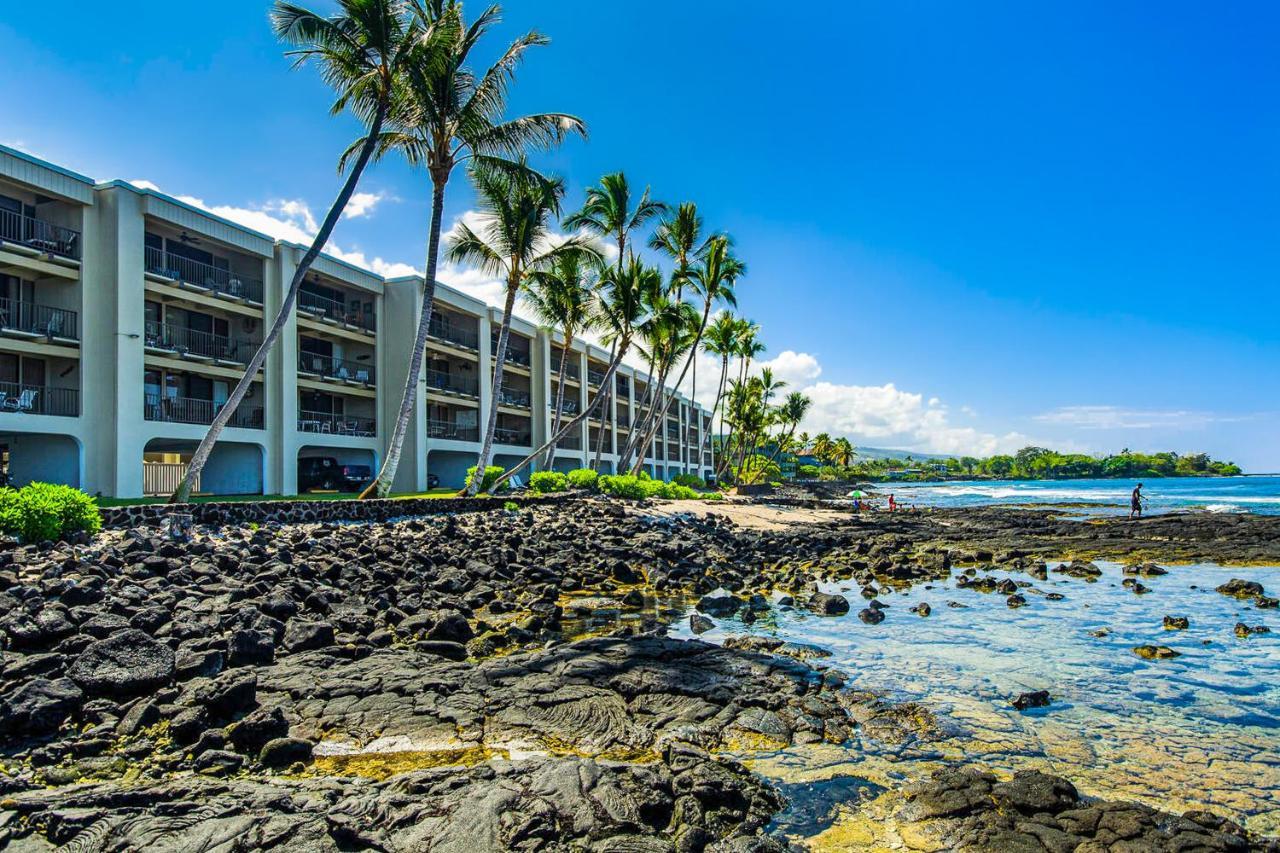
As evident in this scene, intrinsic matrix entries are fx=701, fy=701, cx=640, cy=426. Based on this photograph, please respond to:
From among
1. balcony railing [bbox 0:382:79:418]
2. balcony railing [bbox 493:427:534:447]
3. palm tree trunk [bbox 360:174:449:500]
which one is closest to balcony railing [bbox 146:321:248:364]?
balcony railing [bbox 0:382:79:418]

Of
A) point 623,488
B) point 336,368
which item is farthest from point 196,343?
point 623,488

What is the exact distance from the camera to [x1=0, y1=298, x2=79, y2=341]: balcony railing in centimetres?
2091

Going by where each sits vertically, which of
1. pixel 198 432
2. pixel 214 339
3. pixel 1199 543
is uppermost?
pixel 214 339

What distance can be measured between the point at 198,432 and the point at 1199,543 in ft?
119

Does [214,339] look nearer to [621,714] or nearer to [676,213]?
[676,213]

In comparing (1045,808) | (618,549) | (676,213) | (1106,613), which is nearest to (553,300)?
(676,213)

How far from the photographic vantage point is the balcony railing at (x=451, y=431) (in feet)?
119

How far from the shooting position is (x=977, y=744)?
6164mm

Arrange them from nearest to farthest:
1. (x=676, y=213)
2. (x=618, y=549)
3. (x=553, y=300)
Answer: (x=618, y=549), (x=553, y=300), (x=676, y=213)

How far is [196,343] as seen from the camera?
2620cm

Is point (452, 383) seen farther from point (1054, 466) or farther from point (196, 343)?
point (1054, 466)

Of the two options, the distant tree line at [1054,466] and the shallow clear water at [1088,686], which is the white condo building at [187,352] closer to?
the shallow clear water at [1088,686]

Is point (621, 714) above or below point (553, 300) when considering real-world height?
below

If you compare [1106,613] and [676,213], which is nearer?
[1106,613]
